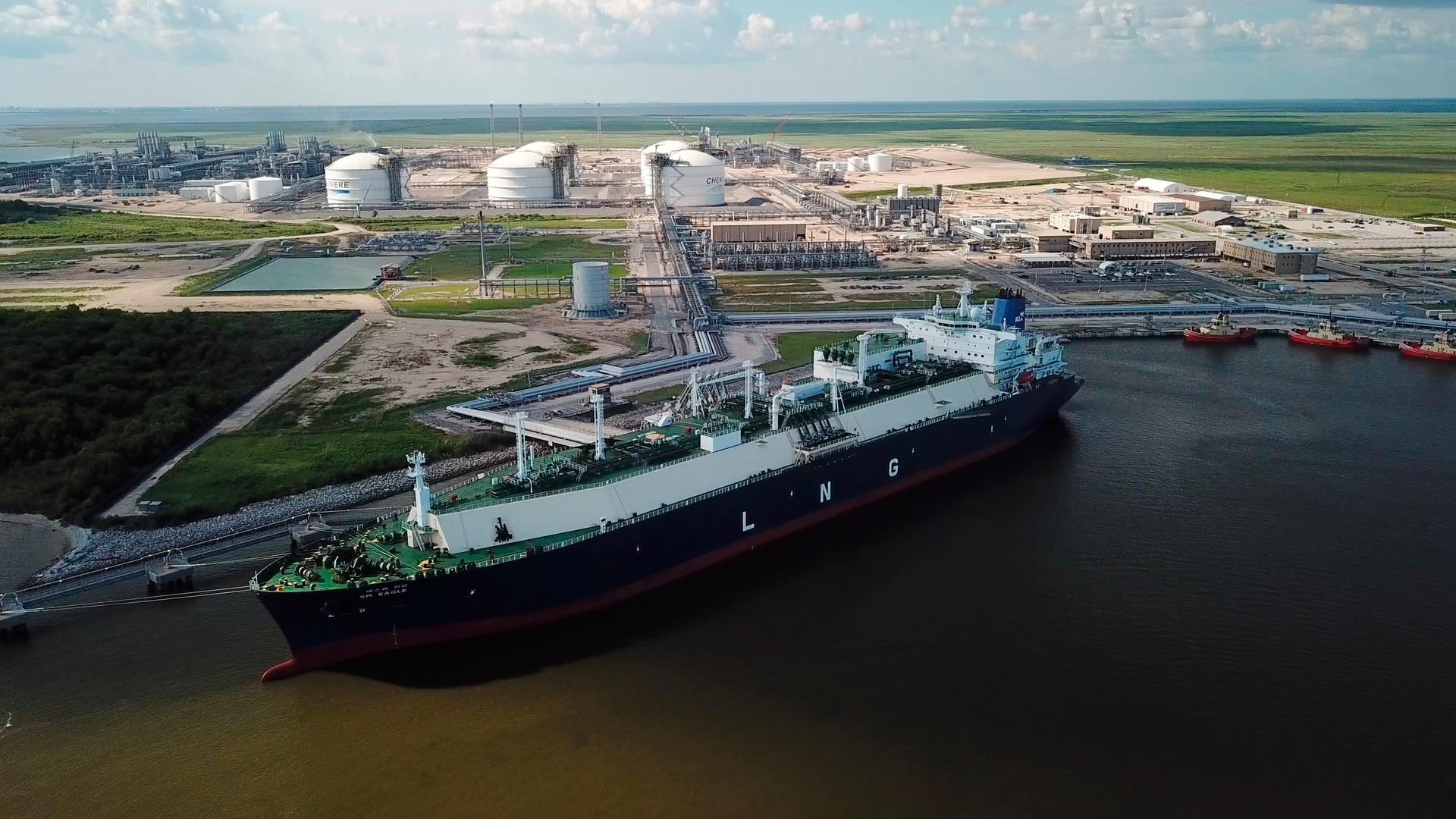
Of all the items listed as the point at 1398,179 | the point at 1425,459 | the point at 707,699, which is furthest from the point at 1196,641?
the point at 1398,179

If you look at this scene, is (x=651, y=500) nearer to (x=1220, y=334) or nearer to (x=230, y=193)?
(x=1220, y=334)

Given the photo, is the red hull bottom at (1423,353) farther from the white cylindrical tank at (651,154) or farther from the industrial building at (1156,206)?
the white cylindrical tank at (651,154)

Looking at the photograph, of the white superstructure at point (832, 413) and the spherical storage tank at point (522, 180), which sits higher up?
the spherical storage tank at point (522, 180)

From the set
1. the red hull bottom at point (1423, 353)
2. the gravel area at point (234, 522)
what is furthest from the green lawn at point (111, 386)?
the red hull bottom at point (1423, 353)

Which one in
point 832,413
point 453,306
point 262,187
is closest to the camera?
point 832,413

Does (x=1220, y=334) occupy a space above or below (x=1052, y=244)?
below

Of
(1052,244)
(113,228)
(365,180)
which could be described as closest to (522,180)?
(365,180)
